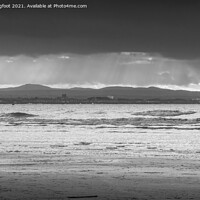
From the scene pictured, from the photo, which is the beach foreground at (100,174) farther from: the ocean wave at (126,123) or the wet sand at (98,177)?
the ocean wave at (126,123)

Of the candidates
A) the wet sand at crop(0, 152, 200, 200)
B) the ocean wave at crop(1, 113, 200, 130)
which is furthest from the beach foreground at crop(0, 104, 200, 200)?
the ocean wave at crop(1, 113, 200, 130)

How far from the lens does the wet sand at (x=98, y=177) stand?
14.4 meters

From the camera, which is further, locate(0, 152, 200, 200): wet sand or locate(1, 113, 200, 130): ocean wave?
locate(1, 113, 200, 130): ocean wave

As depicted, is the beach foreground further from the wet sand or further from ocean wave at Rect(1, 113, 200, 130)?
ocean wave at Rect(1, 113, 200, 130)

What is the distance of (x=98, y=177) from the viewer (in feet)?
57.8

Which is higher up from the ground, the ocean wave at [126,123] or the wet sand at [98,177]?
the ocean wave at [126,123]

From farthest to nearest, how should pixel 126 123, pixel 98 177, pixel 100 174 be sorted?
pixel 126 123
pixel 100 174
pixel 98 177

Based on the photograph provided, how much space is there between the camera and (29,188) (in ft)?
49.6

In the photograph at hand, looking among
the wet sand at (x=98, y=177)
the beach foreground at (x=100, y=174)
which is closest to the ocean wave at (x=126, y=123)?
the beach foreground at (x=100, y=174)

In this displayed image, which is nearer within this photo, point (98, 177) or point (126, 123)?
point (98, 177)

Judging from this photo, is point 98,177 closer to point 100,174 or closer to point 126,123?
point 100,174

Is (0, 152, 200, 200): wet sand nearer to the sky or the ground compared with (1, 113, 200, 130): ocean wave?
nearer to the ground

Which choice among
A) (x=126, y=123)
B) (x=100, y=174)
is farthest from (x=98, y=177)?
(x=126, y=123)

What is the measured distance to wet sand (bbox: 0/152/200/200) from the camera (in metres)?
14.4
